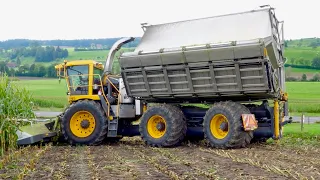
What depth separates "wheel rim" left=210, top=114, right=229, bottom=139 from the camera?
14278 millimetres

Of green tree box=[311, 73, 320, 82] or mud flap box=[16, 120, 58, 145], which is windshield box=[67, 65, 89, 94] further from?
green tree box=[311, 73, 320, 82]

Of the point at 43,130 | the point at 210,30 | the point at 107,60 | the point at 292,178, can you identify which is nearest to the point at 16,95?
the point at 43,130

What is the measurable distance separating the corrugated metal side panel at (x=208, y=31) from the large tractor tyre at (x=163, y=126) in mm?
1807

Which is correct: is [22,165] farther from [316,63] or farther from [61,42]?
[61,42]

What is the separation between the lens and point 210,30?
1481 cm

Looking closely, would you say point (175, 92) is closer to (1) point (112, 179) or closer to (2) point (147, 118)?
(2) point (147, 118)

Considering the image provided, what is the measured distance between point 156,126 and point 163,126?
221 millimetres

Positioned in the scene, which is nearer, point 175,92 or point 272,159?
A: point 272,159

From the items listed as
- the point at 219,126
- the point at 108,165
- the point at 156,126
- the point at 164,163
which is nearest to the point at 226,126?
the point at 219,126

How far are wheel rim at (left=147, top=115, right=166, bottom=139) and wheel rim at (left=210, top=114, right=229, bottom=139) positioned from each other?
165 centimetres

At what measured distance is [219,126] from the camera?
47.4 ft

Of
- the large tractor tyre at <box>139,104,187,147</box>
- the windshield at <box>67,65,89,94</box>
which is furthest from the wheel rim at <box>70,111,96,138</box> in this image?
the large tractor tyre at <box>139,104,187,147</box>

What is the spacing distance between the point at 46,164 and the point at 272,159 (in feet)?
15.8

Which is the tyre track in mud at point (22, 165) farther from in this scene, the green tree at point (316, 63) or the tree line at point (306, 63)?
the green tree at point (316, 63)
